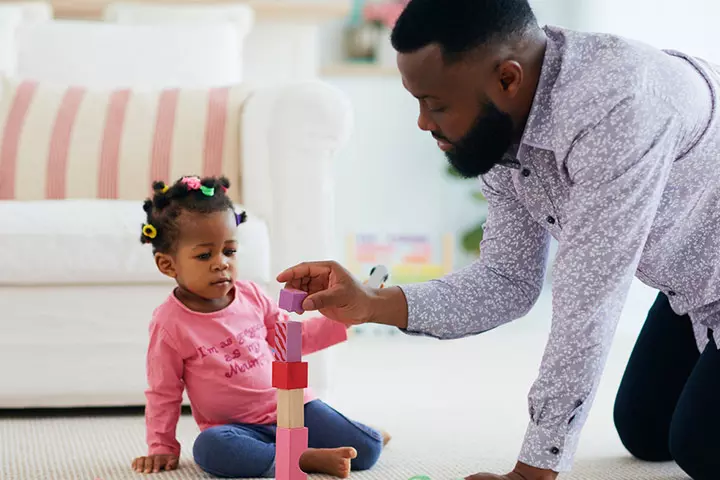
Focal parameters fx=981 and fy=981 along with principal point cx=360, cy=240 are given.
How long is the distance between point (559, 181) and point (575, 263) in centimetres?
17

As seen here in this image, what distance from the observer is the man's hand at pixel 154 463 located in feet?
4.75

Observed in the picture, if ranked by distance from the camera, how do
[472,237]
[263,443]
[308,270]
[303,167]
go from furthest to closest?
[472,237] < [303,167] < [263,443] < [308,270]

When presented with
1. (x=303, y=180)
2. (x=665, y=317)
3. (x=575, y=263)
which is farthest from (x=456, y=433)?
(x=575, y=263)

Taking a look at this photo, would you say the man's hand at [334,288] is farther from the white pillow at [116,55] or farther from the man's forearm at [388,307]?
the white pillow at [116,55]

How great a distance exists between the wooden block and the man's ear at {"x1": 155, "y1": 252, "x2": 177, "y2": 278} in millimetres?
519

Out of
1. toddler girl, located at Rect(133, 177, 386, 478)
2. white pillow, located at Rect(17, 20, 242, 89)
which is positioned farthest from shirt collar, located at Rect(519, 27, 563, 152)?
white pillow, located at Rect(17, 20, 242, 89)

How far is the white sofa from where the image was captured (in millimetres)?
1944

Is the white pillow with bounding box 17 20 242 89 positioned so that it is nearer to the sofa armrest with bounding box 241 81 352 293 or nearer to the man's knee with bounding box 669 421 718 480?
the sofa armrest with bounding box 241 81 352 293

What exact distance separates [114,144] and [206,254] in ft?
3.00

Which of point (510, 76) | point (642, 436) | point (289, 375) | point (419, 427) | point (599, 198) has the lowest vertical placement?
point (419, 427)

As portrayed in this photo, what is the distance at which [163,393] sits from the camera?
1497 mm

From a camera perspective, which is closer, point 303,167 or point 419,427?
point 419,427

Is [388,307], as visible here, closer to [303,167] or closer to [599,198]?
[599,198]

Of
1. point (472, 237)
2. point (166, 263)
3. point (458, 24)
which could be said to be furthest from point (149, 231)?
point (472, 237)
